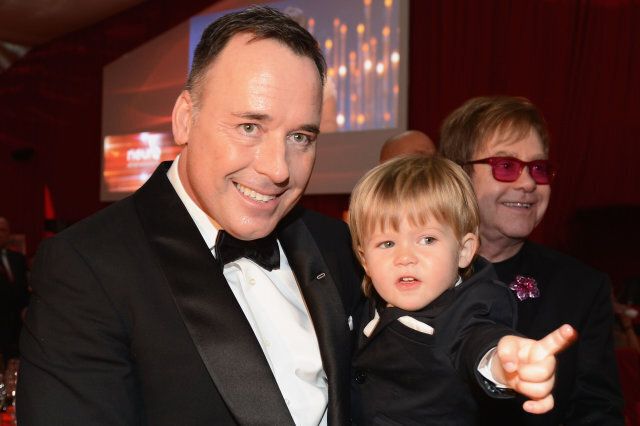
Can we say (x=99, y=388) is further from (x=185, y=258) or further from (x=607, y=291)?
(x=607, y=291)

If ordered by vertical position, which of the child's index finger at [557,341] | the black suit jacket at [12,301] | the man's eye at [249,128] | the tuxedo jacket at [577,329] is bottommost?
the black suit jacket at [12,301]

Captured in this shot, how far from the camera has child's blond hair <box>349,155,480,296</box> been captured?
2.02 m

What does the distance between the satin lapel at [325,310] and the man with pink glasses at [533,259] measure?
0.64 meters

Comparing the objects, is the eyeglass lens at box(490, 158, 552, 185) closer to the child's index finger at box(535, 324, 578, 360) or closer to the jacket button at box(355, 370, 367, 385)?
the jacket button at box(355, 370, 367, 385)

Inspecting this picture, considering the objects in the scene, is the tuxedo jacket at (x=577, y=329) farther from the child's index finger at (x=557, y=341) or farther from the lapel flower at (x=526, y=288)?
the child's index finger at (x=557, y=341)

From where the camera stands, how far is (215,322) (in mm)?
1743

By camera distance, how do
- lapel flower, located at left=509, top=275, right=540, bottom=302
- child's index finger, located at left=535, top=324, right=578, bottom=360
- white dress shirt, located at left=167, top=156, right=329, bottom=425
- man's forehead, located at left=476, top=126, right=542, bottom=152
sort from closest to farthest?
child's index finger, located at left=535, top=324, right=578, bottom=360, white dress shirt, located at left=167, top=156, right=329, bottom=425, lapel flower, located at left=509, top=275, right=540, bottom=302, man's forehead, located at left=476, top=126, right=542, bottom=152

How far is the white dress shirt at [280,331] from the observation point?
75.4 inches

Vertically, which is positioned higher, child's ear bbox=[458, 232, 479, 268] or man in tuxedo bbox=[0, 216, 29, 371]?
child's ear bbox=[458, 232, 479, 268]

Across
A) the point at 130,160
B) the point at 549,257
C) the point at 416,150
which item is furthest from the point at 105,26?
the point at 549,257

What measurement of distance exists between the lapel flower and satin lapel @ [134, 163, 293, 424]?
3.71 feet

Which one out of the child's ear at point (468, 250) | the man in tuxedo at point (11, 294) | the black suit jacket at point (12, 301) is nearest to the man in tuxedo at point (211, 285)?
the child's ear at point (468, 250)

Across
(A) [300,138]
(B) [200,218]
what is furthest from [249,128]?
(B) [200,218]

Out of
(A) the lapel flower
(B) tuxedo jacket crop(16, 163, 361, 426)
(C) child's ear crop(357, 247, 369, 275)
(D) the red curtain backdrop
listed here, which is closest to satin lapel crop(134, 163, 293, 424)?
(B) tuxedo jacket crop(16, 163, 361, 426)
